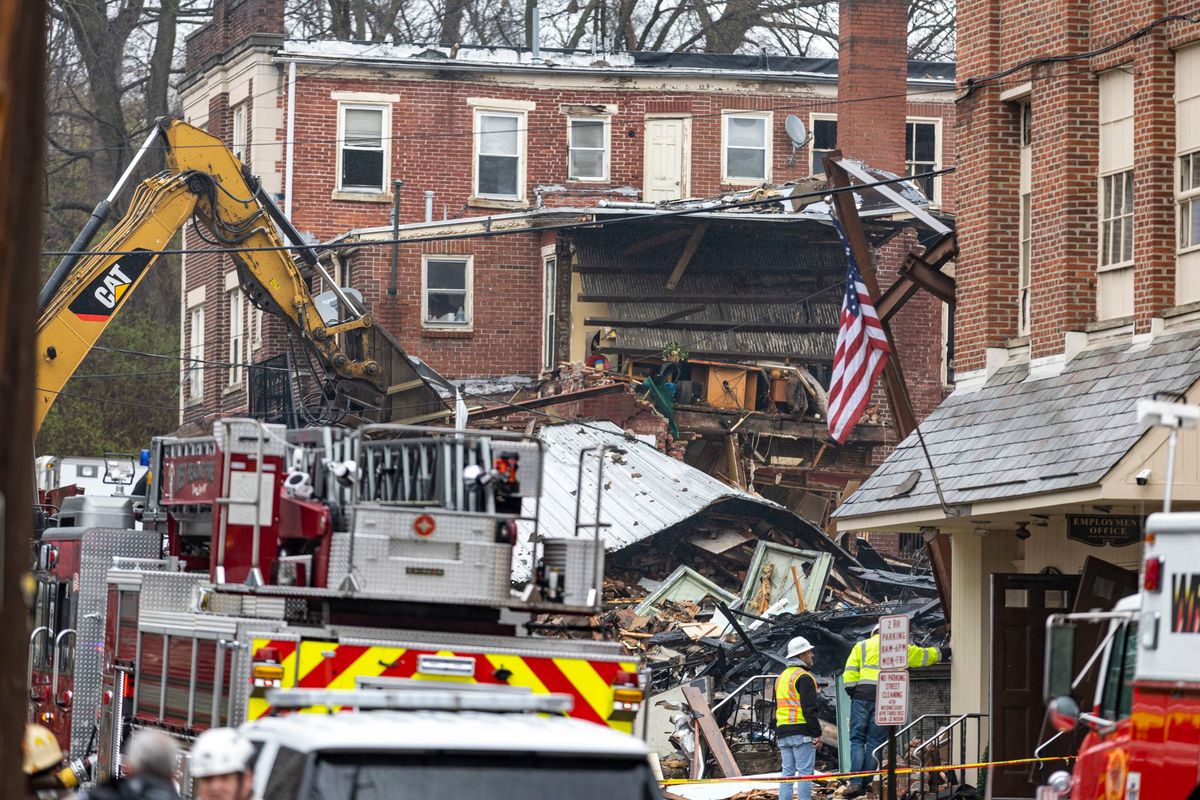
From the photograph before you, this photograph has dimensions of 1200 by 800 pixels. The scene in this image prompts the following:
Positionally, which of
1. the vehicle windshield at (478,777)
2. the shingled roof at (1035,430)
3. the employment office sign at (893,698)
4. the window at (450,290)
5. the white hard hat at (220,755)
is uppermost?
the window at (450,290)

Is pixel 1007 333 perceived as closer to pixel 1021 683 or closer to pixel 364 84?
pixel 1021 683

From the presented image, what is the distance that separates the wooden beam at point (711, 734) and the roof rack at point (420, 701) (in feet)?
43.6

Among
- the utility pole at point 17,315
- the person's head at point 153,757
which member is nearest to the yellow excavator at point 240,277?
the person's head at point 153,757

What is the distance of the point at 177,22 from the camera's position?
48781 mm

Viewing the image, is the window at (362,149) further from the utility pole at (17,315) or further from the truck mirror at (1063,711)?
the utility pole at (17,315)

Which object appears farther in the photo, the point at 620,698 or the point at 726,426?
the point at 726,426

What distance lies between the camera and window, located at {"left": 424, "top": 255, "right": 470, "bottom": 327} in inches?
1544

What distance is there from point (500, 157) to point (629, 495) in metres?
10.2

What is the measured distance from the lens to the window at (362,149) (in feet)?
131

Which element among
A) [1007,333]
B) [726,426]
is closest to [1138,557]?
[1007,333]

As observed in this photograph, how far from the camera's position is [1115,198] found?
1962 centimetres

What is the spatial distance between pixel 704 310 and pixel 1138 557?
19.2 m

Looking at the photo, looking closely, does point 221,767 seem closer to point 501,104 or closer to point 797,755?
point 797,755

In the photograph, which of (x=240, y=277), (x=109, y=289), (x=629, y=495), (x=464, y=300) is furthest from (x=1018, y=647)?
(x=464, y=300)
